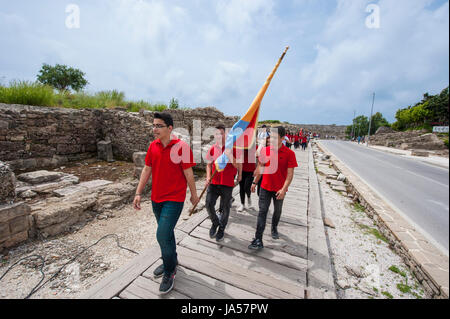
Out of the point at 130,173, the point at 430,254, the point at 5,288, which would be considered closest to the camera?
the point at 5,288

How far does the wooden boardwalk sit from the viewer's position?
6.82ft

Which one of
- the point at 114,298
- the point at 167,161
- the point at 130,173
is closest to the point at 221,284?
the point at 114,298

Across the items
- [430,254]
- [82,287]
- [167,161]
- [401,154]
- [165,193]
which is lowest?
[82,287]

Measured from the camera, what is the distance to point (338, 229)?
179 inches

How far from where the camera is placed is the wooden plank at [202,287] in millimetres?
2066

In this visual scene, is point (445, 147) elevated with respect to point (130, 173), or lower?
elevated

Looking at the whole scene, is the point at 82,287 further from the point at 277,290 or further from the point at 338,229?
the point at 338,229

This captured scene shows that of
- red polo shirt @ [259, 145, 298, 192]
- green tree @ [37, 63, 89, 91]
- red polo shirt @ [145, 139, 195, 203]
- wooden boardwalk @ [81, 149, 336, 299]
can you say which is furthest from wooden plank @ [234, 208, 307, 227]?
green tree @ [37, 63, 89, 91]

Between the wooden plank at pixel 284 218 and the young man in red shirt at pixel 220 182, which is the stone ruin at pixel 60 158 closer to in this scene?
the young man in red shirt at pixel 220 182

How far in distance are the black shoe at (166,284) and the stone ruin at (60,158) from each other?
9.65ft

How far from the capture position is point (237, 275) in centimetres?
234

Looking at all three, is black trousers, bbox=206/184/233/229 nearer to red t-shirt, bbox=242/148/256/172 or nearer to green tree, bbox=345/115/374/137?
red t-shirt, bbox=242/148/256/172

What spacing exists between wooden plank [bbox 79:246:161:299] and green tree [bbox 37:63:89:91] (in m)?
30.2

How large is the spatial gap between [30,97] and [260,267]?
417 inches
